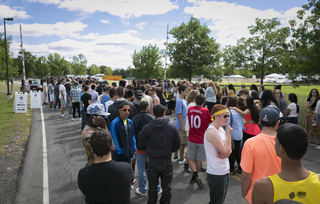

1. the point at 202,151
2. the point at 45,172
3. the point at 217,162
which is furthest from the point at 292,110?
the point at 45,172

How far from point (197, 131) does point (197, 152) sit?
49 centimetres

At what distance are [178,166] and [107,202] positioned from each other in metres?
4.03

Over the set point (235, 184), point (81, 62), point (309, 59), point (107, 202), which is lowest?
point (235, 184)

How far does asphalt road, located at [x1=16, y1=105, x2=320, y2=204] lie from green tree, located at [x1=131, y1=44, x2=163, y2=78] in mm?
36357

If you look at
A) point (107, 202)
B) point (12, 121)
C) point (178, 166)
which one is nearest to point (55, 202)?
point (107, 202)

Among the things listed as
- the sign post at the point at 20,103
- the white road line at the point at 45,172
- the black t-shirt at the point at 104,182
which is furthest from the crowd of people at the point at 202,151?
the sign post at the point at 20,103

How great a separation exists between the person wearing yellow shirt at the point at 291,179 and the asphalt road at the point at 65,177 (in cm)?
289

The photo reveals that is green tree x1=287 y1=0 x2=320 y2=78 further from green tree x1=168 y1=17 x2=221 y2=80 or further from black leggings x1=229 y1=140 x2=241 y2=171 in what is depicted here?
green tree x1=168 y1=17 x2=221 y2=80

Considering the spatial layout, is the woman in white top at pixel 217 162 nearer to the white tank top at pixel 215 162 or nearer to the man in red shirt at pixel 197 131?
the white tank top at pixel 215 162

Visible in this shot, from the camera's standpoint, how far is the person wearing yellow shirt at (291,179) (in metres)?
1.57

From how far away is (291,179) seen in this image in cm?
161

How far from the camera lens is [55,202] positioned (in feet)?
14.0

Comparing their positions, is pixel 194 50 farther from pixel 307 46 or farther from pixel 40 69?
pixel 40 69

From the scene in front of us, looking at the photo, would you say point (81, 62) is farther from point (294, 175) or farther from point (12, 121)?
point (294, 175)
